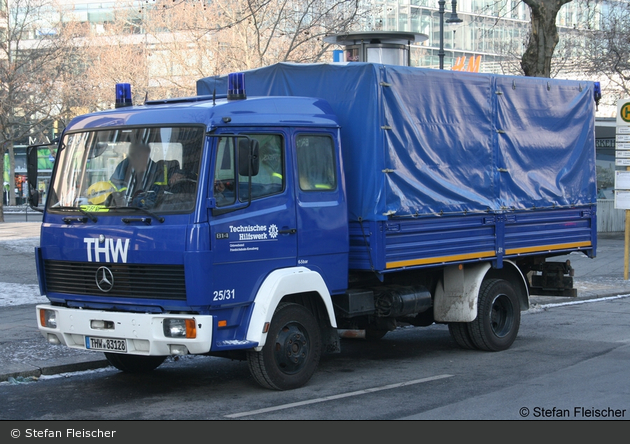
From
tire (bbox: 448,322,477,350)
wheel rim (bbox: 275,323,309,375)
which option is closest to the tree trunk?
tire (bbox: 448,322,477,350)

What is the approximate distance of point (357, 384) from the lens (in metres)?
8.16

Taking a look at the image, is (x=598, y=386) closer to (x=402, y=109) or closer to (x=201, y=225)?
(x=402, y=109)

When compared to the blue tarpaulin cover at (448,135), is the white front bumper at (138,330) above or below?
below

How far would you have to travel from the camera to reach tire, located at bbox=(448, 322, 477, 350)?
9.93 meters

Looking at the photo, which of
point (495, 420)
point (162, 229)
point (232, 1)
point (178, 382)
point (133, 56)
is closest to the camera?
point (495, 420)

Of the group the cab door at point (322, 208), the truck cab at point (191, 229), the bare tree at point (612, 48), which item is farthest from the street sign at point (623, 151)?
the truck cab at point (191, 229)

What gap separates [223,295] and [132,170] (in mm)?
1390

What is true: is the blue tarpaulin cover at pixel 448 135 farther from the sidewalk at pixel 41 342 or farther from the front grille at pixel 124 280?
the sidewalk at pixel 41 342

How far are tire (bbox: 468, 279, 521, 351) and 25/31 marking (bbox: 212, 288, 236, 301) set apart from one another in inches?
147

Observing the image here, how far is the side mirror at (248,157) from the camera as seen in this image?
282 inches

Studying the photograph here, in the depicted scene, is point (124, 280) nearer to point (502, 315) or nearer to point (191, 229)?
point (191, 229)

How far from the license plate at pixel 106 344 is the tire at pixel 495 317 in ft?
14.5

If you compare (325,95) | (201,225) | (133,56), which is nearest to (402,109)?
(325,95)

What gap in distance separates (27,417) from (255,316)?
2080 millimetres
